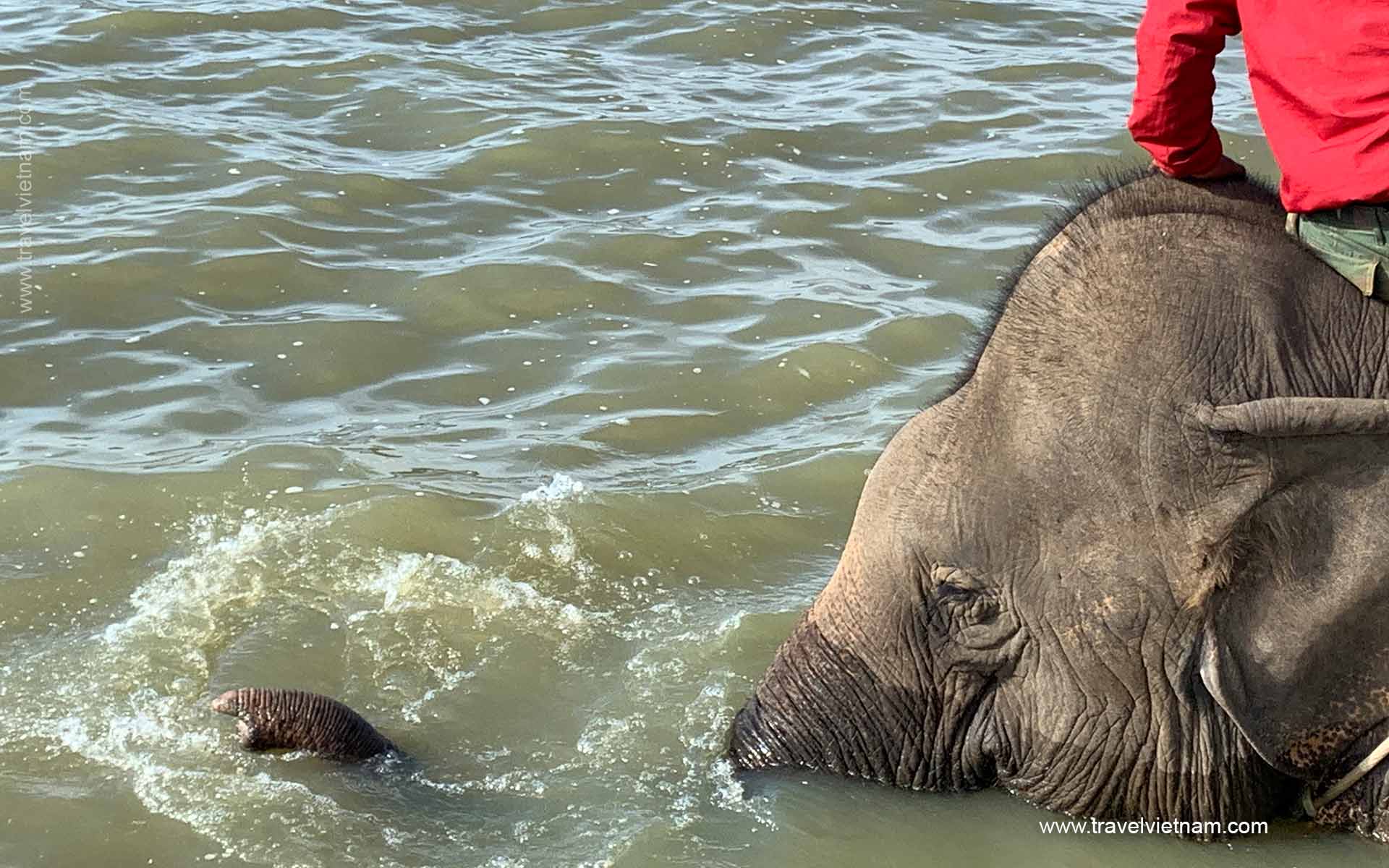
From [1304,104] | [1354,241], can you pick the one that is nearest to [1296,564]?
[1354,241]

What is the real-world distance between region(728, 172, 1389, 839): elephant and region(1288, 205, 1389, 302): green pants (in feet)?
0.21

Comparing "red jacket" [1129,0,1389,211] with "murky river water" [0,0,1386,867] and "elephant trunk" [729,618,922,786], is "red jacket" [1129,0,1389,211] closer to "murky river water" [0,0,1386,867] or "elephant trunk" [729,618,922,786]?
"elephant trunk" [729,618,922,786]

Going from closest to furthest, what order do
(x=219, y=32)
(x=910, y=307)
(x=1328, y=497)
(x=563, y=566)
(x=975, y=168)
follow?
1. (x=1328, y=497)
2. (x=563, y=566)
3. (x=910, y=307)
4. (x=975, y=168)
5. (x=219, y=32)

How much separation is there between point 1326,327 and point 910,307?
379 centimetres

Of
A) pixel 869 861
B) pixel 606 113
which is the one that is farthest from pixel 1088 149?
pixel 869 861

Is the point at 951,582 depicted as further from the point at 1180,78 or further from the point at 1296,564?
the point at 1180,78

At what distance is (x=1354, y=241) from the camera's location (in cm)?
362

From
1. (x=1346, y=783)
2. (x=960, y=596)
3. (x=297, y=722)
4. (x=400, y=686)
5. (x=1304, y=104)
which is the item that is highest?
(x=1304, y=104)

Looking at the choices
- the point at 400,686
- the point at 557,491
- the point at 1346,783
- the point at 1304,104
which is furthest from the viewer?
the point at 557,491

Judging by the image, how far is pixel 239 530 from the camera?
5.54m

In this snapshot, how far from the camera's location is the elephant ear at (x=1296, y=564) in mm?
3645

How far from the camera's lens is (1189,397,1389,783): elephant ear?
364cm

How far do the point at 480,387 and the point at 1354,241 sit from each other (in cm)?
374

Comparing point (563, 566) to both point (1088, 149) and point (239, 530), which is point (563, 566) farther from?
point (1088, 149)
